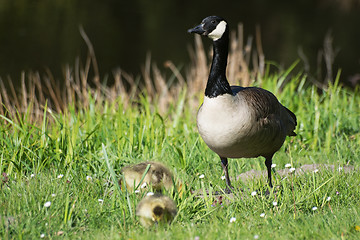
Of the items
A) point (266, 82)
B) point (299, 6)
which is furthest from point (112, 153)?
point (299, 6)

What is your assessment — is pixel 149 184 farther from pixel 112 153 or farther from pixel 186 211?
pixel 112 153

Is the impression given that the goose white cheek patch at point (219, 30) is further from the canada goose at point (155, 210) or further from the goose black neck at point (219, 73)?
the canada goose at point (155, 210)

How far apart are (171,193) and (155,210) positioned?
492mm

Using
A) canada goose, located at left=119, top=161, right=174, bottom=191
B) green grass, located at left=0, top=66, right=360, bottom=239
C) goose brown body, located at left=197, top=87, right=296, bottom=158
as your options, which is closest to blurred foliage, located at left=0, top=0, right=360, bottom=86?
green grass, located at left=0, top=66, right=360, bottom=239

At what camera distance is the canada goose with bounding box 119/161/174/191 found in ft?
14.5

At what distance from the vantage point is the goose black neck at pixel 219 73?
14.5 ft

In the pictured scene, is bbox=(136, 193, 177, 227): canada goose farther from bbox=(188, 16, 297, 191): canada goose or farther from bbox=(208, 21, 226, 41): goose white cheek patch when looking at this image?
bbox=(208, 21, 226, 41): goose white cheek patch

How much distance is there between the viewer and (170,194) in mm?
4184

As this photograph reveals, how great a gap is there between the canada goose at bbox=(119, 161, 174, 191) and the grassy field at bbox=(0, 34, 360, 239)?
18cm

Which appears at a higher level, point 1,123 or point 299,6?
point 1,123

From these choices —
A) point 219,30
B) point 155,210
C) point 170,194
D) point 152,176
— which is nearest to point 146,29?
point 219,30

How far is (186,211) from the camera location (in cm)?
405

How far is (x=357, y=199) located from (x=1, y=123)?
370cm

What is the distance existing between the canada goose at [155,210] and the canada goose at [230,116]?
769mm
